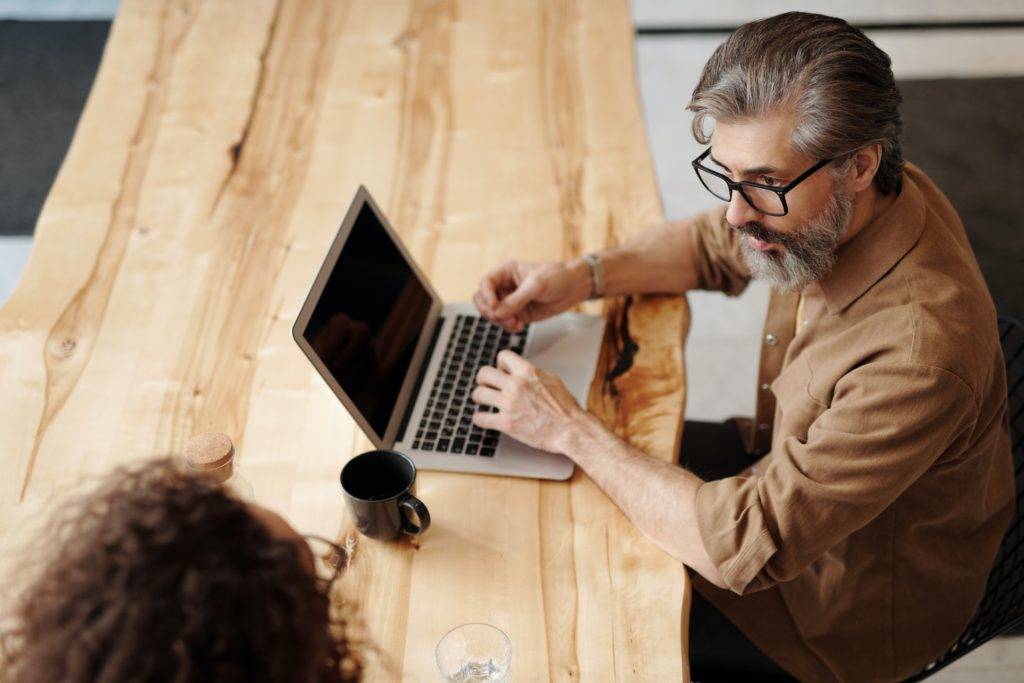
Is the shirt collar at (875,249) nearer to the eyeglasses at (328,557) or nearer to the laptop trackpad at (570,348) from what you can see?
the laptop trackpad at (570,348)

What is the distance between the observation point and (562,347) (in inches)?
60.9

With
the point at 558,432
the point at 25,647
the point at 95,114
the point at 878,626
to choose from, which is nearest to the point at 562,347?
the point at 558,432

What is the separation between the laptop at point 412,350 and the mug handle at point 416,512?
0.40 feet

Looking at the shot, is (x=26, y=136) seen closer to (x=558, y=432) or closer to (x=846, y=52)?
(x=558, y=432)

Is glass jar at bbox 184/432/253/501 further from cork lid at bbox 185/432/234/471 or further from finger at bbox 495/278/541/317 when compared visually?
finger at bbox 495/278/541/317

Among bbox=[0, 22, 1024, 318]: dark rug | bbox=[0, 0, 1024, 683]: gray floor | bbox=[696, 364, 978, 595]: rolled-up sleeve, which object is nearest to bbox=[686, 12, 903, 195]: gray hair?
bbox=[696, 364, 978, 595]: rolled-up sleeve

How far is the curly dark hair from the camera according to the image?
724 mm

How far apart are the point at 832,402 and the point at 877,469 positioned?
13 centimetres

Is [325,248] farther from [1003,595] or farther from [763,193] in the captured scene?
[1003,595]

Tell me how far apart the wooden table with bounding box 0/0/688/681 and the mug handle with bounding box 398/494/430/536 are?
3 cm

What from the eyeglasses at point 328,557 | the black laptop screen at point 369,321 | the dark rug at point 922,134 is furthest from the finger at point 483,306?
the dark rug at point 922,134

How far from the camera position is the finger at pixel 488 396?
1373 millimetres

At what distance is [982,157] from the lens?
3295 mm

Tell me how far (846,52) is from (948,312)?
0.35m
